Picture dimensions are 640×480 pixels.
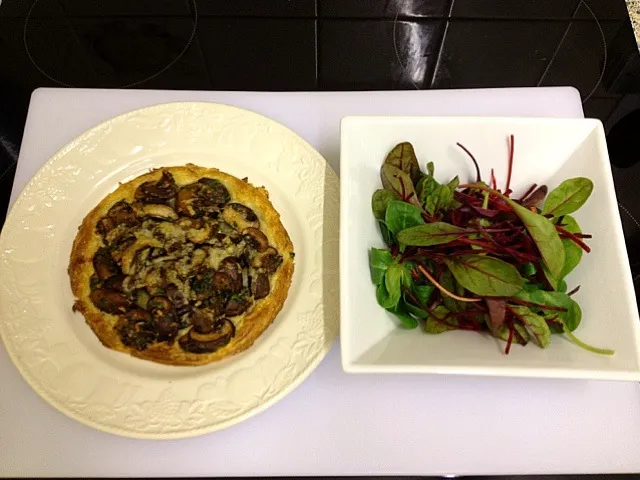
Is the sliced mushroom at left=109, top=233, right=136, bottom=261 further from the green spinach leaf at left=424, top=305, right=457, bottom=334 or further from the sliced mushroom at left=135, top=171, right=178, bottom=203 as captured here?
the green spinach leaf at left=424, top=305, right=457, bottom=334

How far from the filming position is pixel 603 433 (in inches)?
47.9

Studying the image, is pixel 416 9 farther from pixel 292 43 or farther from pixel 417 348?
pixel 417 348

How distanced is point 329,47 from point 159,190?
33.3 inches

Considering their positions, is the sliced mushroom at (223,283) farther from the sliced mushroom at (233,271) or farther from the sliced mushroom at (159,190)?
the sliced mushroom at (159,190)

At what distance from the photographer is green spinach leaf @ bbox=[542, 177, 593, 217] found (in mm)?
1155

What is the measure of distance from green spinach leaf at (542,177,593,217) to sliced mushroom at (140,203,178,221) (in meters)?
0.84

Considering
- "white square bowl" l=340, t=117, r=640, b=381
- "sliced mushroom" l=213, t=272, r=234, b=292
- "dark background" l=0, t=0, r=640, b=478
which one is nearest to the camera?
"white square bowl" l=340, t=117, r=640, b=381

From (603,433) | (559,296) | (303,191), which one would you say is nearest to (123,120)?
(303,191)

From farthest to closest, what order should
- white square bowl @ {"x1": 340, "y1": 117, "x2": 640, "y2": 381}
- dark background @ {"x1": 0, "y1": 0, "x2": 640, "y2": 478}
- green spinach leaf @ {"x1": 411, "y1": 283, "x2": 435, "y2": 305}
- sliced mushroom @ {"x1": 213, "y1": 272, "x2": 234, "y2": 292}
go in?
dark background @ {"x1": 0, "y1": 0, "x2": 640, "y2": 478} < sliced mushroom @ {"x1": 213, "y1": 272, "x2": 234, "y2": 292} < green spinach leaf @ {"x1": 411, "y1": 283, "x2": 435, "y2": 305} < white square bowl @ {"x1": 340, "y1": 117, "x2": 640, "y2": 381}

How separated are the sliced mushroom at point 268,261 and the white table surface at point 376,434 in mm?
235

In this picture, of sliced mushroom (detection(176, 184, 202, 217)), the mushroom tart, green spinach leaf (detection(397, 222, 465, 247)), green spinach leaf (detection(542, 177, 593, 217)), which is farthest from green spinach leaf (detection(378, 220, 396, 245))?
sliced mushroom (detection(176, 184, 202, 217))

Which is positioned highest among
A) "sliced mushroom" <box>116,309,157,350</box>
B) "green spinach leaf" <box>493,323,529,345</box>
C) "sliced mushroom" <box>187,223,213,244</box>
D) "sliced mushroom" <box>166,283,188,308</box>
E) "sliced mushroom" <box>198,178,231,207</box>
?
"sliced mushroom" <box>198,178,231,207</box>

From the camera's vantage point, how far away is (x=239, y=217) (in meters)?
1.33

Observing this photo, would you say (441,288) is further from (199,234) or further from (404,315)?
(199,234)
